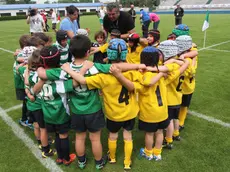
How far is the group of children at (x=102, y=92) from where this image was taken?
264cm

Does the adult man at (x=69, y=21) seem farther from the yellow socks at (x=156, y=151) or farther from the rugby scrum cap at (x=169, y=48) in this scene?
the yellow socks at (x=156, y=151)

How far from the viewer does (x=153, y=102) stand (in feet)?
9.55

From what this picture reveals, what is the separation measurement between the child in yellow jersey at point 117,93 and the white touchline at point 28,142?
894mm

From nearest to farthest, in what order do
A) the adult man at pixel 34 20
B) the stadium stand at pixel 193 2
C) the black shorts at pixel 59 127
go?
the black shorts at pixel 59 127 < the adult man at pixel 34 20 < the stadium stand at pixel 193 2

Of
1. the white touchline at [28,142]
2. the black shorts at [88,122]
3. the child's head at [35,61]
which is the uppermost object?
the child's head at [35,61]

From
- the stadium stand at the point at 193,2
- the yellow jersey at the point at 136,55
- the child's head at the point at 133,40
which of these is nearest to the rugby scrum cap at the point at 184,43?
the child's head at the point at 133,40

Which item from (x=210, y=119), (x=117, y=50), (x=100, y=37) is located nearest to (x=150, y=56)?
(x=117, y=50)

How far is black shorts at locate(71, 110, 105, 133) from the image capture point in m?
2.83

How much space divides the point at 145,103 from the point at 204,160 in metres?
1.28

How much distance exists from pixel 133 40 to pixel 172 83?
1.36 metres

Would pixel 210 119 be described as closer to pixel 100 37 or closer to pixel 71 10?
pixel 100 37

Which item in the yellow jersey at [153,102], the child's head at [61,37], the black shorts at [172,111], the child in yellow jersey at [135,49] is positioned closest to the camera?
the yellow jersey at [153,102]

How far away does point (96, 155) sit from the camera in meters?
3.09

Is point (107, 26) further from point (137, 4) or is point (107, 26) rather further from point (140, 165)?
point (137, 4)
